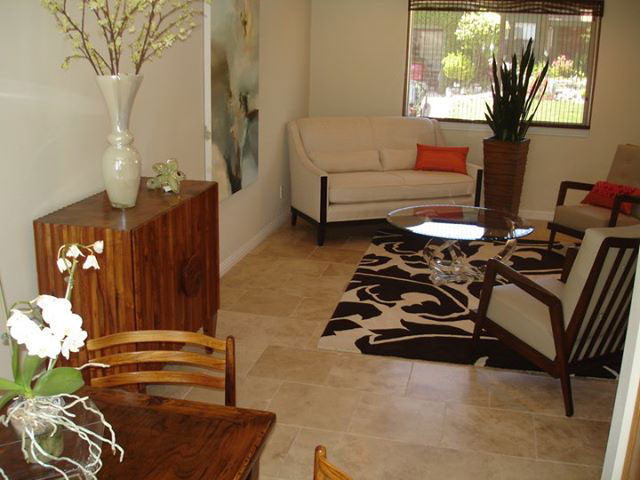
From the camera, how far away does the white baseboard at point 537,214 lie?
24.8 ft

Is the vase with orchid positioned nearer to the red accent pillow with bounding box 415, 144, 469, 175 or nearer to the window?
the red accent pillow with bounding box 415, 144, 469, 175

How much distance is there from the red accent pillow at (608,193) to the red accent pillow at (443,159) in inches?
45.3

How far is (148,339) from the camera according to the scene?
219 centimetres

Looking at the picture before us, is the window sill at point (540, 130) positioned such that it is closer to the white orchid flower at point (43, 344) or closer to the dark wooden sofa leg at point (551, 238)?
the dark wooden sofa leg at point (551, 238)

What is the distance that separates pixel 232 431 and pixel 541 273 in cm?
430

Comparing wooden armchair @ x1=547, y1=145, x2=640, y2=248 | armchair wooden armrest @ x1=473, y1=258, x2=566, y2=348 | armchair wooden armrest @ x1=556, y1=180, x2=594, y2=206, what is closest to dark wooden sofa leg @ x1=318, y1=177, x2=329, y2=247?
wooden armchair @ x1=547, y1=145, x2=640, y2=248

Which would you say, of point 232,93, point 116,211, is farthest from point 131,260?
point 232,93

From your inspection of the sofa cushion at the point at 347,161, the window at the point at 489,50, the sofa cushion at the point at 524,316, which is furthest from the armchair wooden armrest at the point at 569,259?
the window at the point at 489,50

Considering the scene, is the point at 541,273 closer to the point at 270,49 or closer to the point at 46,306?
the point at 270,49

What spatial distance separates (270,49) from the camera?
626 cm

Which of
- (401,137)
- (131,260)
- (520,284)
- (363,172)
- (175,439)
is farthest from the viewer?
(401,137)

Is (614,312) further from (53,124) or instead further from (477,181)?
(477,181)

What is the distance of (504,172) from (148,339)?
206 inches

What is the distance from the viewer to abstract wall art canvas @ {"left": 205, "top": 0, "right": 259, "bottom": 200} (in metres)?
4.90
